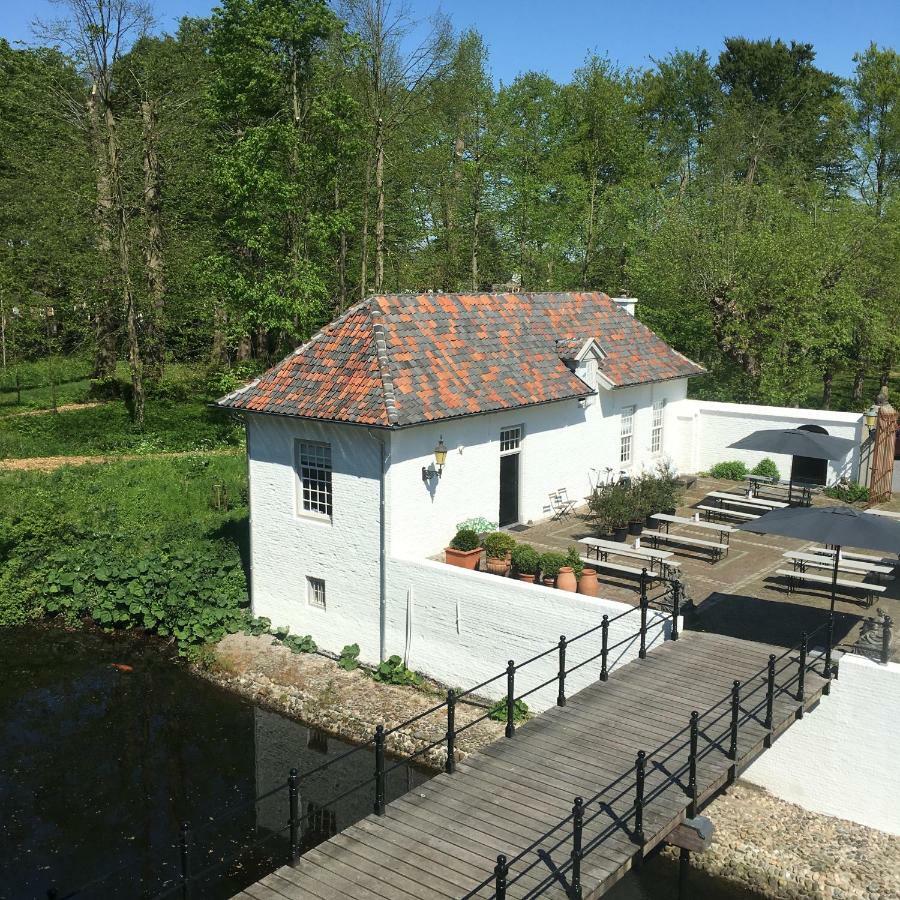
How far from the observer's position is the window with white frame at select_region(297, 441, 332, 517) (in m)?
18.9

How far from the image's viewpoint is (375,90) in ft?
105

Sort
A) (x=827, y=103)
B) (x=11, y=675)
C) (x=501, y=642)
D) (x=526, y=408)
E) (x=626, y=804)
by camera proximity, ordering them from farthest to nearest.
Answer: (x=827, y=103), (x=526, y=408), (x=11, y=675), (x=501, y=642), (x=626, y=804)

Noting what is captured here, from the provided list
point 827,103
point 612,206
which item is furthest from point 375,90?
point 827,103

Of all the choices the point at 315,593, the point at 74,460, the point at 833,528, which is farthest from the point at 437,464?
the point at 74,460

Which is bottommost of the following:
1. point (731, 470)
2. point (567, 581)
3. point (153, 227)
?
point (567, 581)

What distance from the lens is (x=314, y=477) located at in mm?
19172

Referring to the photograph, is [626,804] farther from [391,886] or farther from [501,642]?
[501,642]

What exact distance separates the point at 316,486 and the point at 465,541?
127 inches

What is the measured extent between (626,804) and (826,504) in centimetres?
1603

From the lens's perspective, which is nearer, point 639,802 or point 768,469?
point 639,802

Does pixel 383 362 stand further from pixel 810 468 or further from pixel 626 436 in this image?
pixel 810 468

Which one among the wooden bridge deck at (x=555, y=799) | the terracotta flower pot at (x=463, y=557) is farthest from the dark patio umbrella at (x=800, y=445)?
the wooden bridge deck at (x=555, y=799)

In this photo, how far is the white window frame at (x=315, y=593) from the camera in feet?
64.0

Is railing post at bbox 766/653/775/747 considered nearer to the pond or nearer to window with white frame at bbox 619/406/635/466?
the pond
